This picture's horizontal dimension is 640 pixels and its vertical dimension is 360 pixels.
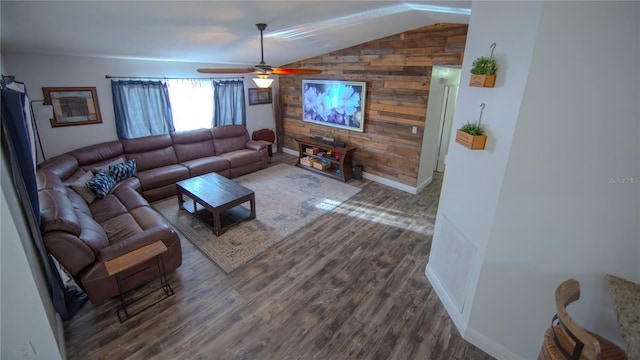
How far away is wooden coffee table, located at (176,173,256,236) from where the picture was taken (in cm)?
380

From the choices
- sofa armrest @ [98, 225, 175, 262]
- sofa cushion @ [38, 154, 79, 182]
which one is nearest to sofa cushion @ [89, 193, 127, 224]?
sofa cushion @ [38, 154, 79, 182]

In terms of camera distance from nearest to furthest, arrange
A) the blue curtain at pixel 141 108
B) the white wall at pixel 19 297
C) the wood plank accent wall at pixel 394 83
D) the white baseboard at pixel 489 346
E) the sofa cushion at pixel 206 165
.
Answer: the white wall at pixel 19 297, the white baseboard at pixel 489 346, the wood plank accent wall at pixel 394 83, the blue curtain at pixel 141 108, the sofa cushion at pixel 206 165

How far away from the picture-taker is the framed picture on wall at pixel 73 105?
422 centimetres

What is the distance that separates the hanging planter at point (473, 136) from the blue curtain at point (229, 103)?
5236mm

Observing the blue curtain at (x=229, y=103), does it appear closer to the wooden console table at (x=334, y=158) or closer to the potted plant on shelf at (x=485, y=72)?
the wooden console table at (x=334, y=158)

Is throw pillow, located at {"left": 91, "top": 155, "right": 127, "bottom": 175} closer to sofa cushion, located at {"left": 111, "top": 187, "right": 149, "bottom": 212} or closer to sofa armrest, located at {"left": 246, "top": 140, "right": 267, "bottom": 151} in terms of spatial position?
sofa cushion, located at {"left": 111, "top": 187, "right": 149, "bottom": 212}

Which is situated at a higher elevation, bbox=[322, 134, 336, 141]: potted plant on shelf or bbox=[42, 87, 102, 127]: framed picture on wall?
bbox=[42, 87, 102, 127]: framed picture on wall

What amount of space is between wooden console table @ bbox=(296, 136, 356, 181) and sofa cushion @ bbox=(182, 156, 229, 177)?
172cm

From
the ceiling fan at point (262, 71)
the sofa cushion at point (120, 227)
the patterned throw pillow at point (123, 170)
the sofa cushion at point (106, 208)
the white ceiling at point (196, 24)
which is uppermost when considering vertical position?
the white ceiling at point (196, 24)

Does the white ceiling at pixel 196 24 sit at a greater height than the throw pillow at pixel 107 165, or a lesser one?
greater

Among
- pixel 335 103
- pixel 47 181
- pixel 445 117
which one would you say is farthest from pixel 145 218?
pixel 445 117

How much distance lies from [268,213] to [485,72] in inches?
132

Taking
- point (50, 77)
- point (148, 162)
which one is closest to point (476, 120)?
point (148, 162)

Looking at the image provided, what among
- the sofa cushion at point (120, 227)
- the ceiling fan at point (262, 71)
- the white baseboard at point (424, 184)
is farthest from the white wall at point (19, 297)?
the white baseboard at point (424, 184)
